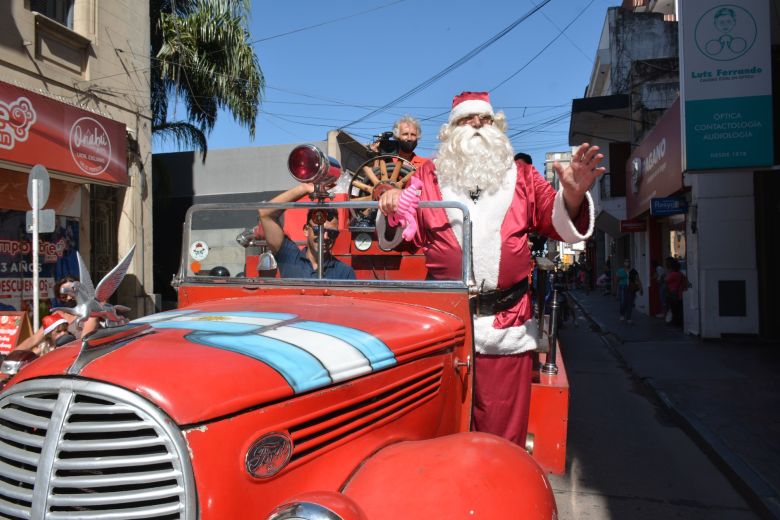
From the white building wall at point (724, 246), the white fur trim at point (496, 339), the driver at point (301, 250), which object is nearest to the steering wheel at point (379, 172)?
the driver at point (301, 250)

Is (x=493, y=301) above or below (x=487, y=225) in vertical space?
below

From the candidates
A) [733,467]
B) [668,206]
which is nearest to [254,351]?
[733,467]

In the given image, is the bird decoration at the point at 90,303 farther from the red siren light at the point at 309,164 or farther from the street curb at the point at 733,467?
the street curb at the point at 733,467

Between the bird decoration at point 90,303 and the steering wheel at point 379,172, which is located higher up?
the steering wheel at point 379,172

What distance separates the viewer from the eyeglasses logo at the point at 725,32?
25.5ft

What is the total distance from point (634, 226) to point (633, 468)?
41.5ft

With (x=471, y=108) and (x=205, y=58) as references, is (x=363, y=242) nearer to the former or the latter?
(x=471, y=108)

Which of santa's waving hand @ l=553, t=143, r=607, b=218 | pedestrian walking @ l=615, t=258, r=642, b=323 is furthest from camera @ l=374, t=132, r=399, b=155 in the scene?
pedestrian walking @ l=615, t=258, r=642, b=323

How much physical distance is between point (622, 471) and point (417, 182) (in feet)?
9.70

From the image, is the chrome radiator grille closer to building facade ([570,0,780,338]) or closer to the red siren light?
the red siren light

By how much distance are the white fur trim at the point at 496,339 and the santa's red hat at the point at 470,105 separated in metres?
1.03

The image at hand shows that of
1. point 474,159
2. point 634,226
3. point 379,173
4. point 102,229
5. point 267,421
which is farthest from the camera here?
point 634,226

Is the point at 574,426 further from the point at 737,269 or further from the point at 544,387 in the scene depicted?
the point at 737,269

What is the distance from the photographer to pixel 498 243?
2617 mm
